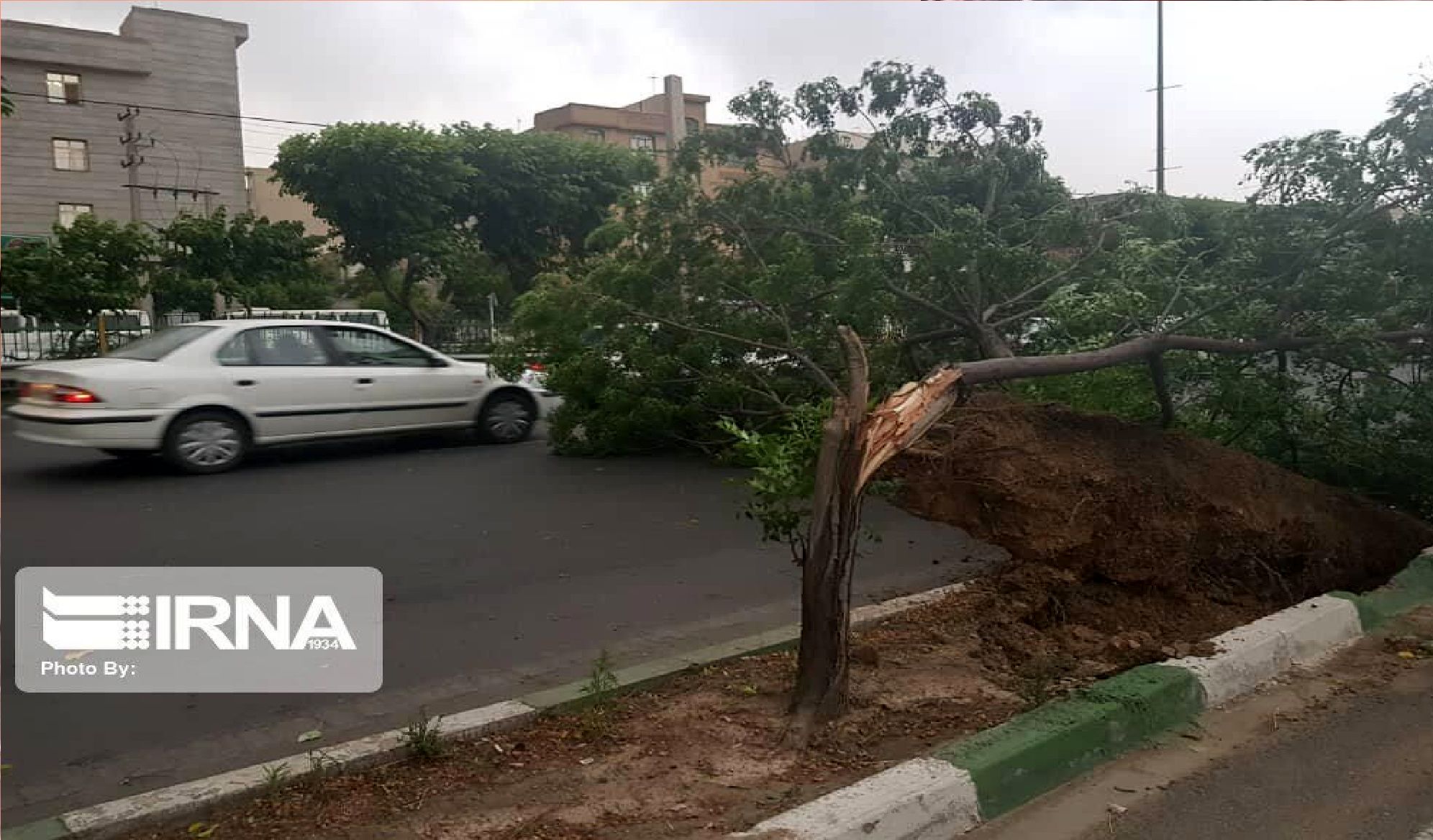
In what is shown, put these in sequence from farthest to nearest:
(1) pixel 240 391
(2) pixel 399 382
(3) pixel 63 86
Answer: (3) pixel 63 86
(2) pixel 399 382
(1) pixel 240 391

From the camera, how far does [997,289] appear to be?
29.2 feet

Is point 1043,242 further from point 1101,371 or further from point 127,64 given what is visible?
point 127,64

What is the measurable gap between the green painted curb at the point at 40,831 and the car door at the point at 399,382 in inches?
297

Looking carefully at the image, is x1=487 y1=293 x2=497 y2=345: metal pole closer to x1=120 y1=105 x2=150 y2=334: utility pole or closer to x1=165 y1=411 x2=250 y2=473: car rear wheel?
x1=120 y1=105 x2=150 y2=334: utility pole

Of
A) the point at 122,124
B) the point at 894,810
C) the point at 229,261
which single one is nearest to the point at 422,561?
the point at 894,810

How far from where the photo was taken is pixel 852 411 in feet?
13.7

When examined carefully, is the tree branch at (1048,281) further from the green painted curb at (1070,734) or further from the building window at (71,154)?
the building window at (71,154)

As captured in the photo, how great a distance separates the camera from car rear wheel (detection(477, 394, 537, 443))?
39.1 feet

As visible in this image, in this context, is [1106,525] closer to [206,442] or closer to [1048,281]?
[1048,281]

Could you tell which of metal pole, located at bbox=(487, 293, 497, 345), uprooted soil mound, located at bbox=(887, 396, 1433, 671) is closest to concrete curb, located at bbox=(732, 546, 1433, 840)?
uprooted soil mound, located at bbox=(887, 396, 1433, 671)

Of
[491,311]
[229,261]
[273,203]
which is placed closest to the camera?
[229,261]

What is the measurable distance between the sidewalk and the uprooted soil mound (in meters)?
0.71

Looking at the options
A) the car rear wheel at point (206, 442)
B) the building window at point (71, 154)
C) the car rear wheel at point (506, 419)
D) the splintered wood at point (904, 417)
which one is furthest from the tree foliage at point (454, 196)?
the splintered wood at point (904, 417)

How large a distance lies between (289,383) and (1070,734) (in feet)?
26.5
